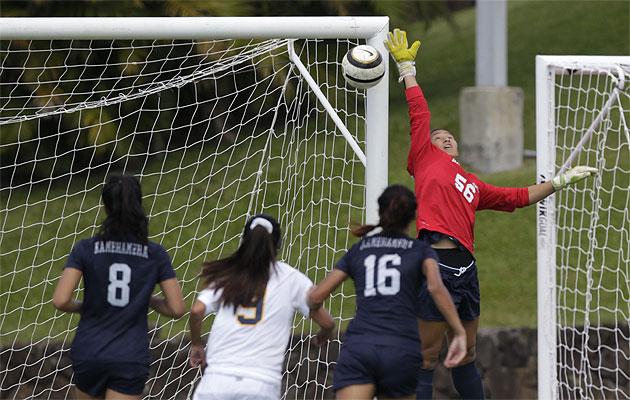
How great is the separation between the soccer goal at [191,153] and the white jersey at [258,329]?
126 cm

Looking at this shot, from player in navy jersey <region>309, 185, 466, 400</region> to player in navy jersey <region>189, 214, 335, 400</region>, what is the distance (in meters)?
0.16

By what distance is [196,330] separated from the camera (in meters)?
4.06

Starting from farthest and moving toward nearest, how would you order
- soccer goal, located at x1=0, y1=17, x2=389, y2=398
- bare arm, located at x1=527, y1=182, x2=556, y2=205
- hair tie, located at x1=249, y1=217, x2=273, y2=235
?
bare arm, located at x1=527, y1=182, x2=556, y2=205
soccer goal, located at x1=0, y1=17, x2=389, y2=398
hair tie, located at x1=249, y1=217, x2=273, y2=235

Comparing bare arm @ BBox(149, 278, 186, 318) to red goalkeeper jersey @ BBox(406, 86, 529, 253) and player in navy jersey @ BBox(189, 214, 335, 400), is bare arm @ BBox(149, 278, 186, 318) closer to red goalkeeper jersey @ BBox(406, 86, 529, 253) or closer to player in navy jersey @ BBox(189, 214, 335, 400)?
player in navy jersey @ BBox(189, 214, 335, 400)

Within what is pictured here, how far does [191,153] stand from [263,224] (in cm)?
379

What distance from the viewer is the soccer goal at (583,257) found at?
19.5 ft

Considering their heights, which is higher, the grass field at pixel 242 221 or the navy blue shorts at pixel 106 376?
the grass field at pixel 242 221

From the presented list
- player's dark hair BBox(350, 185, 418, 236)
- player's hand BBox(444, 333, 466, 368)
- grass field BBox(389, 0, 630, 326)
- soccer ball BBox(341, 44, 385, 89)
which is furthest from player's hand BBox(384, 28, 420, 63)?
grass field BBox(389, 0, 630, 326)

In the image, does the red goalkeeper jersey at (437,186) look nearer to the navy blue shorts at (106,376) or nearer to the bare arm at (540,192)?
the bare arm at (540,192)

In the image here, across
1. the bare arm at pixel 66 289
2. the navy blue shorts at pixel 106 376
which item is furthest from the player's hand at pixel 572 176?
the bare arm at pixel 66 289

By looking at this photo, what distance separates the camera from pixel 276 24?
505 centimetres

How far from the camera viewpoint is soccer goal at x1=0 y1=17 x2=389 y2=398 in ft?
16.9

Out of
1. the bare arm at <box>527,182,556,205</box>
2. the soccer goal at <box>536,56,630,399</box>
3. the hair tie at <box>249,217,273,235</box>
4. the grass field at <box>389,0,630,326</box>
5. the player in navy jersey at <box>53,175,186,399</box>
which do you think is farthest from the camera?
the grass field at <box>389,0,630,326</box>

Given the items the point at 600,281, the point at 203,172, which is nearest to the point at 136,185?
the point at 203,172
